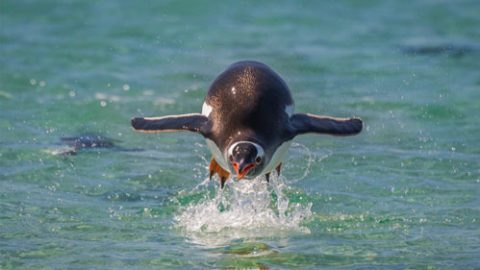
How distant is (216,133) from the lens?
23.9 feet

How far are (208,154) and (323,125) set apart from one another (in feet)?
8.34

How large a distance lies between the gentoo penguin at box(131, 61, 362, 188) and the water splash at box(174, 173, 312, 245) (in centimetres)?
33

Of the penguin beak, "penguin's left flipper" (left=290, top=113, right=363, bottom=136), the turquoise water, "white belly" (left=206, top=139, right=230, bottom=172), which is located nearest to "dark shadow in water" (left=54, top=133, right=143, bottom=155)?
the turquoise water

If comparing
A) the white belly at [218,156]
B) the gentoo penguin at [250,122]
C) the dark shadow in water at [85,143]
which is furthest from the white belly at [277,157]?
the dark shadow in water at [85,143]

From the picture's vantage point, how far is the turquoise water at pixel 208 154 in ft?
24.1

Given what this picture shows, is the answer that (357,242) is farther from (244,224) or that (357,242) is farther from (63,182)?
(63,182)

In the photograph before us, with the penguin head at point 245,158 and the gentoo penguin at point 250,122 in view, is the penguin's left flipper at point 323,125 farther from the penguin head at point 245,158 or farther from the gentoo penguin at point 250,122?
the penguin head at point 245,158

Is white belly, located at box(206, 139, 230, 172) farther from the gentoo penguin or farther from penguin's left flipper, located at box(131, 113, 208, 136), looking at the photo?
penguin's left flipper, located at box(131, 113, 208, 136)

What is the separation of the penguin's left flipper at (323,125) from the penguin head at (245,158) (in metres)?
0.61

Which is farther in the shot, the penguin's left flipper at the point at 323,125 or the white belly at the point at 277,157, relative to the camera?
the penguin's left flipper at the point at 323,125

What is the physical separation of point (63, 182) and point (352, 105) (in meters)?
3.89

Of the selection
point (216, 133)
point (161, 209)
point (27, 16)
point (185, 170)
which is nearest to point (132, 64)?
point (27, 16)

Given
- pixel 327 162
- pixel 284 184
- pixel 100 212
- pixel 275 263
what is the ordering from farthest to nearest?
1. pixel 327 162
2. pixel 284 184
3. pixel 100 212
4. pixel 275 263

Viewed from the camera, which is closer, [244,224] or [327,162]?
[244,224]
